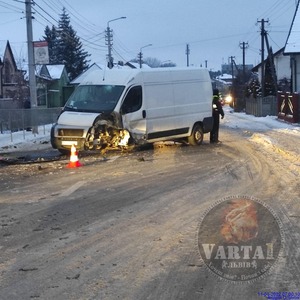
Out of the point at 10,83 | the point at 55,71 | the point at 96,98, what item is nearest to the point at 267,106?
the point at 10,83

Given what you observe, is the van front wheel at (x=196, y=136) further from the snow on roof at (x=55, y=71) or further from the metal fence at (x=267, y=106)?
the snow on roof at (x=55, y=71)

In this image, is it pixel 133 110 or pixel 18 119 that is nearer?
pixel 133 110

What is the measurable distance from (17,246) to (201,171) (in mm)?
6095

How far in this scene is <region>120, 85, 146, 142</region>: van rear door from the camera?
608 inches

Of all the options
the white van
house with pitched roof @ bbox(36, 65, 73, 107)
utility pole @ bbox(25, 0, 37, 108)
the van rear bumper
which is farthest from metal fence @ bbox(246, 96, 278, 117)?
the van rear bumper

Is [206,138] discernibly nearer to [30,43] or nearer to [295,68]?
[30,43]

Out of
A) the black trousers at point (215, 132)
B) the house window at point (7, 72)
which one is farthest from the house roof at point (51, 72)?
the black trousers at point (215, 132)

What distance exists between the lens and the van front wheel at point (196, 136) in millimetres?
17828

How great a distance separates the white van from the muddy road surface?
1.87 metres

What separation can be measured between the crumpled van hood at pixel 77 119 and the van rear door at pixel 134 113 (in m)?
0.99

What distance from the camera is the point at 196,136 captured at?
18.0 meters

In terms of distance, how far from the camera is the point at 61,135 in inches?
591

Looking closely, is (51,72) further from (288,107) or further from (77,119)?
(77,119)

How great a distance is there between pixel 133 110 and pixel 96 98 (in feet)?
3.72
